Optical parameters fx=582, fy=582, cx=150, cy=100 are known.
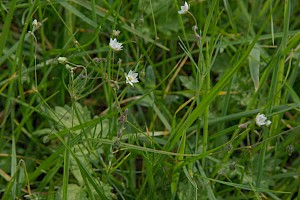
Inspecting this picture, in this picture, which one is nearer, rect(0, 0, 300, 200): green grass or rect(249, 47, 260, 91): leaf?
rect(0, 0, 300, 200): green grass

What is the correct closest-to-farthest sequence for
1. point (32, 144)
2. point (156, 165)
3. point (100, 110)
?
point (156, 165) < point (32, 144) < point (100, 110)

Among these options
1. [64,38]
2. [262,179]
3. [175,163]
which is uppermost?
[64,38]

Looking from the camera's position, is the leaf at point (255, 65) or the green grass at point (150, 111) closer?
the green grass at point (150, 111)

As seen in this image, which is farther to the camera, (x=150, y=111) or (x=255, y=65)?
(x=150, y=111)

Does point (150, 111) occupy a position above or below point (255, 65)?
below

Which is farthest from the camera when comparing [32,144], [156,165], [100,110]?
[100,110]

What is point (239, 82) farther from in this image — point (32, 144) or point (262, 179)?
point (32, 144)

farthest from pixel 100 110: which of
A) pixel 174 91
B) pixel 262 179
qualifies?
pixel 262 179

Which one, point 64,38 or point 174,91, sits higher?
point 64,38
